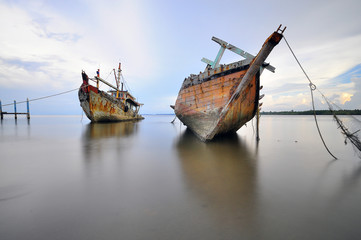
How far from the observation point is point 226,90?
7.17 m

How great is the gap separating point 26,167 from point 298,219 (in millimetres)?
6614

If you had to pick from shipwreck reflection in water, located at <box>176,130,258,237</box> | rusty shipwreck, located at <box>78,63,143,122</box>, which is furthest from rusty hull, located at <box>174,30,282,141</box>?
rusty shipwreck, located at <box>78,63,143,122</box>

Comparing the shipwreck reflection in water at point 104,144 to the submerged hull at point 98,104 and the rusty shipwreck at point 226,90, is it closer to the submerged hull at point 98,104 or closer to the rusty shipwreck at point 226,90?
the rusty shipwreck at point 226,90

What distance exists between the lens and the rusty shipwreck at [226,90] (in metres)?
6.65

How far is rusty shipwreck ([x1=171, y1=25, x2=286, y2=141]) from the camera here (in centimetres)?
665

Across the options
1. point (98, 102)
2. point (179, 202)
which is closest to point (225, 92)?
point (179, 202)

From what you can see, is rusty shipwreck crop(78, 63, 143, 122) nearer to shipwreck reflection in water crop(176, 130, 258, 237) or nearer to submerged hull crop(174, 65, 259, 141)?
submerged hull crop(174, 65, 259, 141)

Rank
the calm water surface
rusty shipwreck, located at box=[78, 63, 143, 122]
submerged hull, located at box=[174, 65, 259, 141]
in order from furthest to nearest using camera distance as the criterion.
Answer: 1. rusty shipwreck, located at box=[78, 63, 143, 122]
2. submerged hull, located at box=[174, 65, 259, 141]
3. the calm water surface

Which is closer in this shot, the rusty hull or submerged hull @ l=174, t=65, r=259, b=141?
the rusty hull

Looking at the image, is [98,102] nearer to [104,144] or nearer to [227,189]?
[104,144]

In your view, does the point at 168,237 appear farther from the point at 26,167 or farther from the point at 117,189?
the point at 26,167

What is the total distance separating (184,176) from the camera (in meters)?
3.85

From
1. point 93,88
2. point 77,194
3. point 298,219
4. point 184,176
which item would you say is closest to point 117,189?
point 77,194

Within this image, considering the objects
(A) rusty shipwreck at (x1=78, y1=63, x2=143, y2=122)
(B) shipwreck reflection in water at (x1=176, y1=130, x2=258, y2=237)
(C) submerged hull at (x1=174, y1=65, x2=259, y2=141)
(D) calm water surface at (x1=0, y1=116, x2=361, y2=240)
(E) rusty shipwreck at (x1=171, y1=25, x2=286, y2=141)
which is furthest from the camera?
(A) rusty shipwreck at (x1=78, y1=63, x2=143, y2=122)
